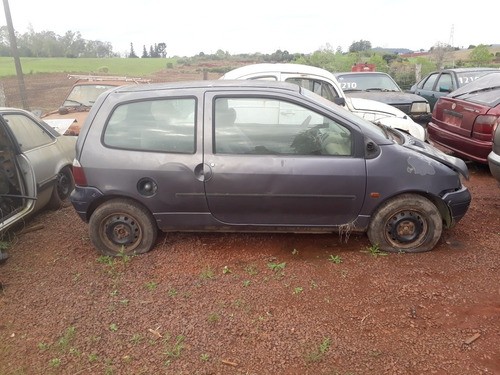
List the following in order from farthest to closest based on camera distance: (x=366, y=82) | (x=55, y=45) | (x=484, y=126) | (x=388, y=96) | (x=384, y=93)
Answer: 1. (x=55, y=45)
2. (x=366, y=82)
3. (x=384, y=93)
4. (x=388, y=96)
5. (x=484, y=126)

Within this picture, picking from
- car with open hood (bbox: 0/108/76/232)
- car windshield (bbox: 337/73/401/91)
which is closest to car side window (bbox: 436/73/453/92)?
car windshield (bbox: 337/73/401/91)

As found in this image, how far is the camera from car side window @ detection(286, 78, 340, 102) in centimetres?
619

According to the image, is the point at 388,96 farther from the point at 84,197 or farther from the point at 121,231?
the point at 84,197

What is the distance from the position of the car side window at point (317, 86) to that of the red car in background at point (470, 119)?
1.90 meters

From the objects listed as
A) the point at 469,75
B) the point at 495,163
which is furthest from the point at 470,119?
the point at 469,75

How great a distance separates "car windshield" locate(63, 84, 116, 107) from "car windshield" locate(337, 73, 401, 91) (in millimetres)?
5373

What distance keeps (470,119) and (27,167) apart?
19.3 feet

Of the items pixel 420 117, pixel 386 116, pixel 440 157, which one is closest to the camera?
pixel 440 157

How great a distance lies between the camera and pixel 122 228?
386 centimetres

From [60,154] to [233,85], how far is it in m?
2.87

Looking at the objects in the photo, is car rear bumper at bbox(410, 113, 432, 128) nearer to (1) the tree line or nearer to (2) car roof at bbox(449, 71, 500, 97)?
(2) car roof at bbox(449, 71, 500, 97)

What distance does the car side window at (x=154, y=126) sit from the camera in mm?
3605

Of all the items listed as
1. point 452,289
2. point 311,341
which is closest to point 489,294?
point 452,289

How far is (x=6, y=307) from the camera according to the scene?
127 inches
